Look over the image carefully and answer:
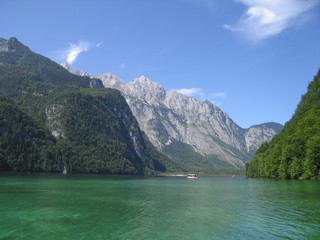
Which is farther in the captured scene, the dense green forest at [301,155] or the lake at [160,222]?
the dense green forest at [301,155]

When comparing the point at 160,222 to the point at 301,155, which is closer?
the point at 160,222

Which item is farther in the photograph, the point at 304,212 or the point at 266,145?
the point at 266,145

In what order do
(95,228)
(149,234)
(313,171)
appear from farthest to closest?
(313,171), (95,228), (149,234)

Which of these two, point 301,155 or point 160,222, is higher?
point 301,155

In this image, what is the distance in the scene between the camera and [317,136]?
97.8 m

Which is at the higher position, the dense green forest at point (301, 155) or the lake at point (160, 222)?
the dense green forest at point (301, 155)

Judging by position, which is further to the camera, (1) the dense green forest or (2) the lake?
(1) the dense green forest

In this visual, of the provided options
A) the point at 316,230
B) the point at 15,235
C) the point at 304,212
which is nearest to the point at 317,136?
the point at 304,212

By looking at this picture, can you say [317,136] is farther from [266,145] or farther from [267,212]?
[266,145]

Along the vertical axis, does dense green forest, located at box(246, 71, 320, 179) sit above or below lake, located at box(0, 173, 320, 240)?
above

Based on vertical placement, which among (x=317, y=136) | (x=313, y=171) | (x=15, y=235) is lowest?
(x=15, y=235)

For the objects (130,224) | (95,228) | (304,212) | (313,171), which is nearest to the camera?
(95,228)

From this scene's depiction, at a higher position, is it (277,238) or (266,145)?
(266,145)

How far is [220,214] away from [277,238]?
14.0 m
